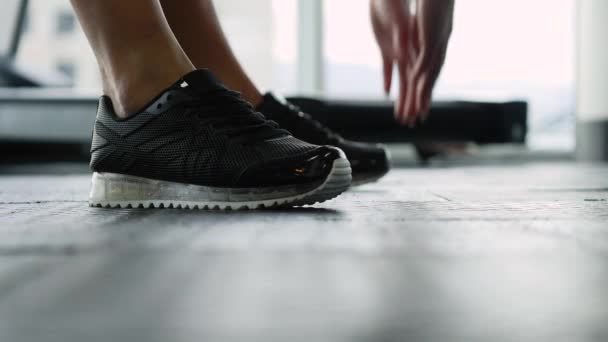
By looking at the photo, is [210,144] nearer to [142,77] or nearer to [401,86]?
[142,77]

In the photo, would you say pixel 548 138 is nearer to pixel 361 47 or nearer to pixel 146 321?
pixel 361 47

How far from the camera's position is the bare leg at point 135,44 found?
799mm

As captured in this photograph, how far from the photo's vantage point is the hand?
0.99 metres

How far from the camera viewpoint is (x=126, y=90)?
2.69 ft

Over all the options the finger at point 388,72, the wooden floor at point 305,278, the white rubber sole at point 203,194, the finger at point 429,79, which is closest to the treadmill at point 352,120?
the finger at point 388,72

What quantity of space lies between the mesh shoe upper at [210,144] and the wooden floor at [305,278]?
0.24 feet

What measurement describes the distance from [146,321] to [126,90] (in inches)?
22.5

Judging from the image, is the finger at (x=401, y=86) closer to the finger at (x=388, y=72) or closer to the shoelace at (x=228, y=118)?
the finger at (x=388, y=72)

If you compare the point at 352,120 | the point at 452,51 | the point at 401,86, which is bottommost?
the point at 352,120

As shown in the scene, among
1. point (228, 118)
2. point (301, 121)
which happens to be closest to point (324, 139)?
point (301, 121)

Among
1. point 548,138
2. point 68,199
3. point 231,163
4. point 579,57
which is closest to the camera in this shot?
point 231,163

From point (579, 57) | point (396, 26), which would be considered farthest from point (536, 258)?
point (579, 57)

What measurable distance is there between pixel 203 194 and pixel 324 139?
1.15 feet

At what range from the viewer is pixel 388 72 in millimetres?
1114
